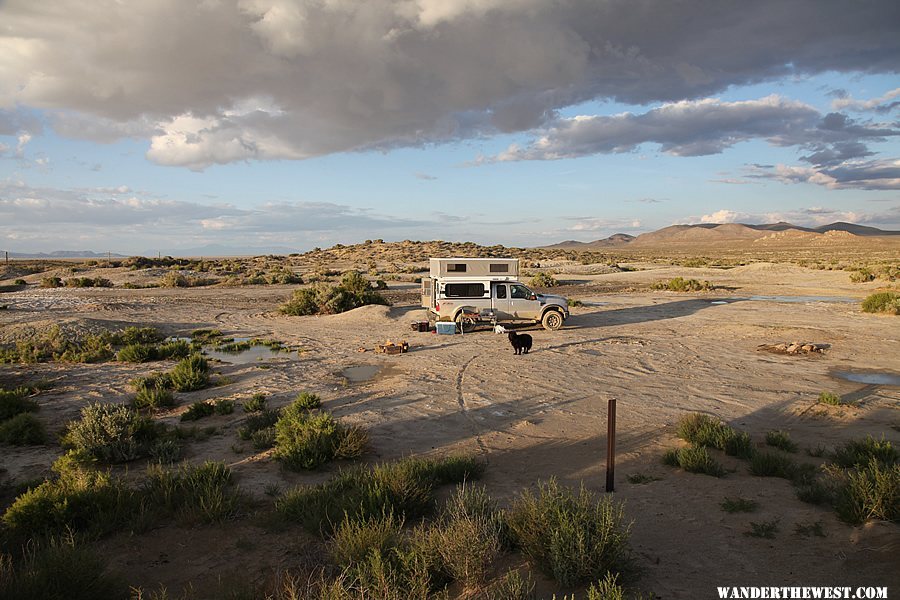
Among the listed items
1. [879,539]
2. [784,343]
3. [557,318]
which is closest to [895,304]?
[784,343]

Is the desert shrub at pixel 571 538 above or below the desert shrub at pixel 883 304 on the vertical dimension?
below

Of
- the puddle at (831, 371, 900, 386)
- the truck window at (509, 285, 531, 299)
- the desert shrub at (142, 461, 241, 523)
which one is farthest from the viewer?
the truck window at (509, 285, 531, 299)

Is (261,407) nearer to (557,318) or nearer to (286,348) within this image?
(286,348)

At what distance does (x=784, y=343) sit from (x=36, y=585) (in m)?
19.1

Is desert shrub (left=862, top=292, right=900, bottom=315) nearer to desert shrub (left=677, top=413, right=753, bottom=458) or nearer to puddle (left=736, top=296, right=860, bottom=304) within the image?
puddle (left=736, top=296, right=860, bottom=304)

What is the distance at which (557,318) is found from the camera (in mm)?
20469

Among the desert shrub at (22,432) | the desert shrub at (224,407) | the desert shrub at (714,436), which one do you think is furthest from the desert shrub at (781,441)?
the desert shrub at (22,432)

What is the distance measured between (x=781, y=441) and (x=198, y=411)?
1062 cm

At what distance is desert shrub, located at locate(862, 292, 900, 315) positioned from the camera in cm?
2292

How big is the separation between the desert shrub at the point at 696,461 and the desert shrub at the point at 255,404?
7.77 m

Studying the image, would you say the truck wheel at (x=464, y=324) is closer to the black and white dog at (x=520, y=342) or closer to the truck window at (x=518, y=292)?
the truck window at (x=518, y=292)

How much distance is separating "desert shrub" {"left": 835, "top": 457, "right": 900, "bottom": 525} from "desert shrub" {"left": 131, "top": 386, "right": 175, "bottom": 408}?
464 inches

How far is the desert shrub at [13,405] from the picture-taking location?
10245 millimetres

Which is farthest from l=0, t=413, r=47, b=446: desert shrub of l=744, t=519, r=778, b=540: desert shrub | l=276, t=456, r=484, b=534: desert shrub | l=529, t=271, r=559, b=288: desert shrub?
l=529, t=271, r=559, b=288: desert shrub
